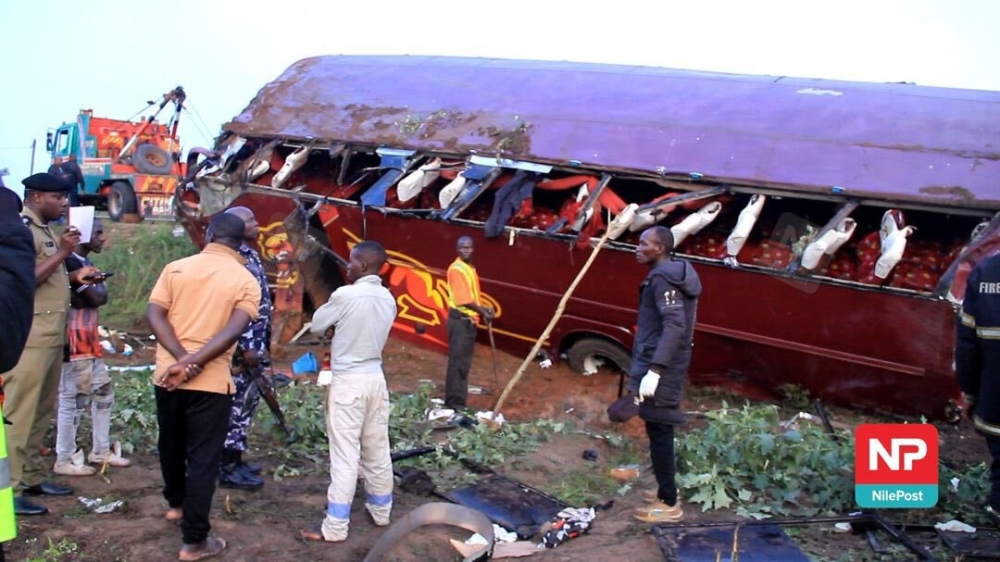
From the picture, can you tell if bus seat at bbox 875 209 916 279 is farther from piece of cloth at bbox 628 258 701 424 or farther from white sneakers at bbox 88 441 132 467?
white sneakers at bbox 88 441 132 467

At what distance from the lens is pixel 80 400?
5.33 metres

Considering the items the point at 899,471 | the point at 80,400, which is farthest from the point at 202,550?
the point at 899,471

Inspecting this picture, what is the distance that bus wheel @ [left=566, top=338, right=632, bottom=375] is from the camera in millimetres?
9086

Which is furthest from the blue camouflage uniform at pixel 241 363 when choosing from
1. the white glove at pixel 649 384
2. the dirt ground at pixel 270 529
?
the white glove at pixel 649 384

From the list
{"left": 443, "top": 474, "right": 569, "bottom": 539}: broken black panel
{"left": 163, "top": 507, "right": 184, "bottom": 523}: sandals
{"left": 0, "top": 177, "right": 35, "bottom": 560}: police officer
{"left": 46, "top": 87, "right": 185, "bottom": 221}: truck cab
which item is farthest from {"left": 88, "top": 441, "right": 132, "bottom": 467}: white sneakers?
{"left": 46, "top": 87, "right": 185, "bottom": 221}: truck cab

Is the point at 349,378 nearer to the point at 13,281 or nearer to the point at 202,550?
the point at 202,550

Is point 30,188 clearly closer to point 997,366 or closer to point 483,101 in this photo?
point 997,366

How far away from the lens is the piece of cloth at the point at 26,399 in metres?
4.70

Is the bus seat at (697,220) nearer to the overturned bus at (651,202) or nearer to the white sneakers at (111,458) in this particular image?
the overturned bus at (651,202)

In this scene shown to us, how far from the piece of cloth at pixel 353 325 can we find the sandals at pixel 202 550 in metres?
1.04

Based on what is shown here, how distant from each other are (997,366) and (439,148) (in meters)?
6.94

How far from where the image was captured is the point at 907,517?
201 inches

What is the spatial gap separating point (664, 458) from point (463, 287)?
3.43 meters

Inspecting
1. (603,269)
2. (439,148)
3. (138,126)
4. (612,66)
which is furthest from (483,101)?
(138,126)
